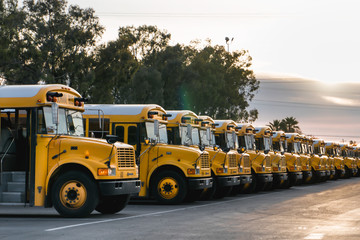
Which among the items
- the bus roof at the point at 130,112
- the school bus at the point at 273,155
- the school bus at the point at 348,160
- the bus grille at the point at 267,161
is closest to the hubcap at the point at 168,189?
the bus roof at the point at 130,112

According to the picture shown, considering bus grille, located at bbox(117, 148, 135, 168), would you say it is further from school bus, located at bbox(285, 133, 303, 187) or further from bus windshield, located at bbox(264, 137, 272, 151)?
school bus, located at bbox(285, 133, 303, 187)

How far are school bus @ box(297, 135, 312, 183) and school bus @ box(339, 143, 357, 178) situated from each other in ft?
48.9

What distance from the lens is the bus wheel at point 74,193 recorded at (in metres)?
14.5

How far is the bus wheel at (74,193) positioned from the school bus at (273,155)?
15621mm

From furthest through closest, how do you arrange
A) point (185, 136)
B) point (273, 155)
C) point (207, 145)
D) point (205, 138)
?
point (273, 155), point (205, 138), point (207, 145), point (185, 136)

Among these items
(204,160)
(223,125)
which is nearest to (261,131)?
(223,125)

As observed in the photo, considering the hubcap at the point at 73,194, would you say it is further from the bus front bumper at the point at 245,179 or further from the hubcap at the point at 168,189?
the bus front bumper at the point at 245,179

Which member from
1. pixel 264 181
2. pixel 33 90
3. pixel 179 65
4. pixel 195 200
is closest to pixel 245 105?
pixel 179 65

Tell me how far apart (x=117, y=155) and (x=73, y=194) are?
1.26 metres

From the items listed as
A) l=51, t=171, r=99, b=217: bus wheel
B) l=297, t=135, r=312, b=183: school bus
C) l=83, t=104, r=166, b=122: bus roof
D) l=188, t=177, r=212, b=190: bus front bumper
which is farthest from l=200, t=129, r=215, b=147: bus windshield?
l=297, t=135, r=312, b=183: school bus

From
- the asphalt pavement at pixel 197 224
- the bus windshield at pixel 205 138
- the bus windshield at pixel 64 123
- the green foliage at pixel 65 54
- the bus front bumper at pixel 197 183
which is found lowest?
the asphalt pavement at pixel 197 224

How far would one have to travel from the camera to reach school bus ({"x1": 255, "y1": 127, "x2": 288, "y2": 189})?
97.6 ft

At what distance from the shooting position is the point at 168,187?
1972 centimetres

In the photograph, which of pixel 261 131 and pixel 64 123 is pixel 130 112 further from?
pixel 261 131
